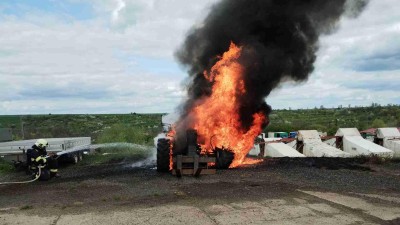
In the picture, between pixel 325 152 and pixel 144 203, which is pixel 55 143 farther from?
pixel 325 152

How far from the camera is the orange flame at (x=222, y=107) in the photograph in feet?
58.5

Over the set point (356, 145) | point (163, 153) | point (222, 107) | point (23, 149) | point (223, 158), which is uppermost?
point (222, 107)

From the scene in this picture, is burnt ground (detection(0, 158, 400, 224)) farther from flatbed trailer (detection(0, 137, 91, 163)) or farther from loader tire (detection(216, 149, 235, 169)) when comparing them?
flatbed trailer (detection(0, 137, 91, 163))

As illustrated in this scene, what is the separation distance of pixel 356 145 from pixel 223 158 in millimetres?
10729

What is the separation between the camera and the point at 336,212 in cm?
973

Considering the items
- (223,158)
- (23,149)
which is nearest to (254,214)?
(223,158)

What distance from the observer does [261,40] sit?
18719 millimetres

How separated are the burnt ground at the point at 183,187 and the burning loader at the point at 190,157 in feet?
1.44

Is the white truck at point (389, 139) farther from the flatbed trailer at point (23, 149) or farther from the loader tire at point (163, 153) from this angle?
the flatbed trailer at point (23, 149)

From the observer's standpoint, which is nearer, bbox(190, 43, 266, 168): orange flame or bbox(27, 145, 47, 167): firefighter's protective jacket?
bbox(27, 145, 47, 167): firefighter's protective jacket

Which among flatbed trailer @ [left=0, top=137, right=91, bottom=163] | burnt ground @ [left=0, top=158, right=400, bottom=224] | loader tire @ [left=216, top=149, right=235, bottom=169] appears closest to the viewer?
burnt ground @ [left=0, top=158, right=400, bottom=224]

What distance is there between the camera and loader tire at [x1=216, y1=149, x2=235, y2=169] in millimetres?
17297

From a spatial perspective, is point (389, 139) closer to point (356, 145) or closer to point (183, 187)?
point (356, 145)

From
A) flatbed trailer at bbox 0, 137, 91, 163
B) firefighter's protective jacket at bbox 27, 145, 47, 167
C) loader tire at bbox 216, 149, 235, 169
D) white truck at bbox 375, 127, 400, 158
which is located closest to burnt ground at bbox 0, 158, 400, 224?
loader tire at bbox 216, 149, 235, 169
